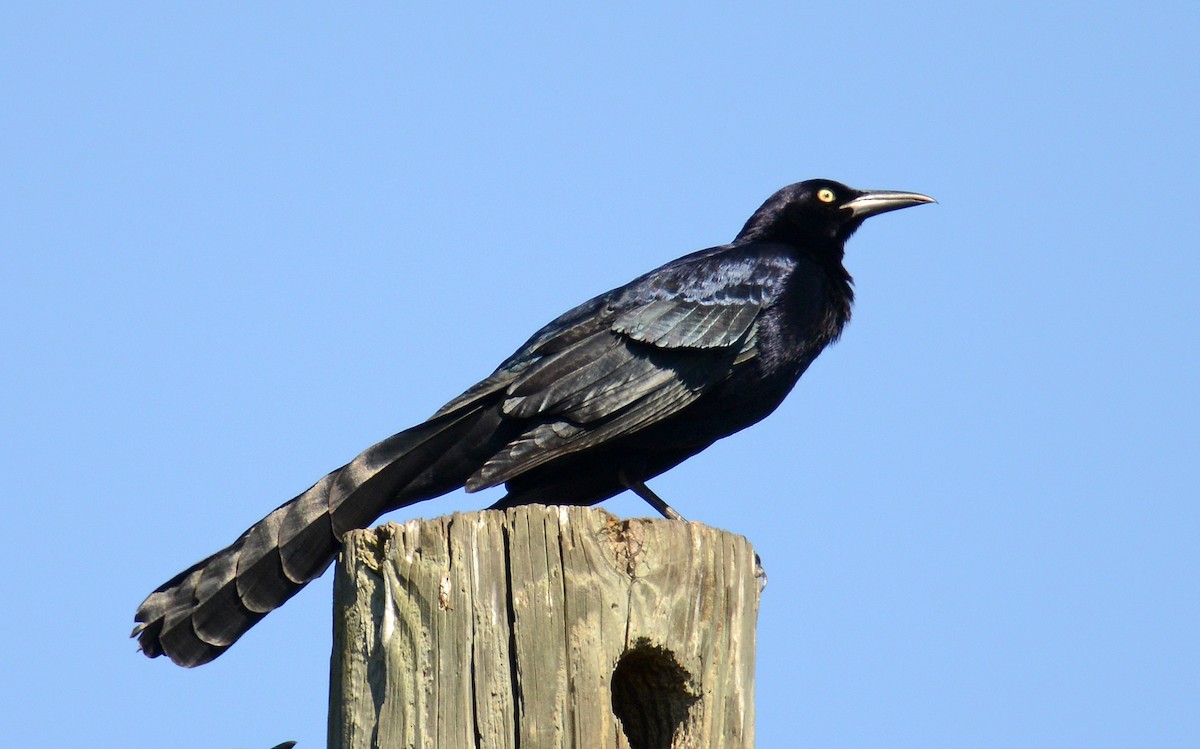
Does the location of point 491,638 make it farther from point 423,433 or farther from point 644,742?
point 423,433

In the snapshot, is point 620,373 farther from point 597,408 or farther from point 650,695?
point 650,695

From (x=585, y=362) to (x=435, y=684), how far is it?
2.88 m

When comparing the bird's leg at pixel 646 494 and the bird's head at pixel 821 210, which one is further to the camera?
the bird's head at pixel 821 210

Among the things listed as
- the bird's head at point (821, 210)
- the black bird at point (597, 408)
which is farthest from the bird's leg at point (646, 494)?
the bird's head at point (821, 210)

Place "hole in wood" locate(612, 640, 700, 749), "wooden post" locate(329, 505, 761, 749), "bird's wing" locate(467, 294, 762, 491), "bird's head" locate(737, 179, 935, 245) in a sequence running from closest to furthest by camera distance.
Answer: "wooden post" locate(329, 505, 761, 749) → "hole in wood" locate(612, 640, 700, 749) → "bird's wing" locate(467, 294, 762, 491) → "bird's head" locate(737, 179, 935, 245)

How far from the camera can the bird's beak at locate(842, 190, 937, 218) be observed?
8.03 m

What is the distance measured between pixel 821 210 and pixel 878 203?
13.3 inches

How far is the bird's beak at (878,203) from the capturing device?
8.03 meters

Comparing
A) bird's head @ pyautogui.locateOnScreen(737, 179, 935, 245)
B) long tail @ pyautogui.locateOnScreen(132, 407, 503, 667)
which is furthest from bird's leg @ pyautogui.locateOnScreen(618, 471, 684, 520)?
bird's head @ pyautogui.locateOnScreen(737, 179, 935, 245)

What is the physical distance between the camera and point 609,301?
21.8ft

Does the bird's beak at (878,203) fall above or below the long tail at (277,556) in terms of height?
above

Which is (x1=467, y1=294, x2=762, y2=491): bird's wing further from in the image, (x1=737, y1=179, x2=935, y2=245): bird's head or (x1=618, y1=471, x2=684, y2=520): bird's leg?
(x1=737, y1=179, x2=935, y2=245): bird's head

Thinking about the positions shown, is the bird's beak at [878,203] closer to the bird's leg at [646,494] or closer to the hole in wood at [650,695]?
the bird's leg at [646,494]

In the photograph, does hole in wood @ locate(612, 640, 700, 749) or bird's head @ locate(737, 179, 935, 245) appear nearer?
hole in wood @ locate(612, 640, 700, 749)
